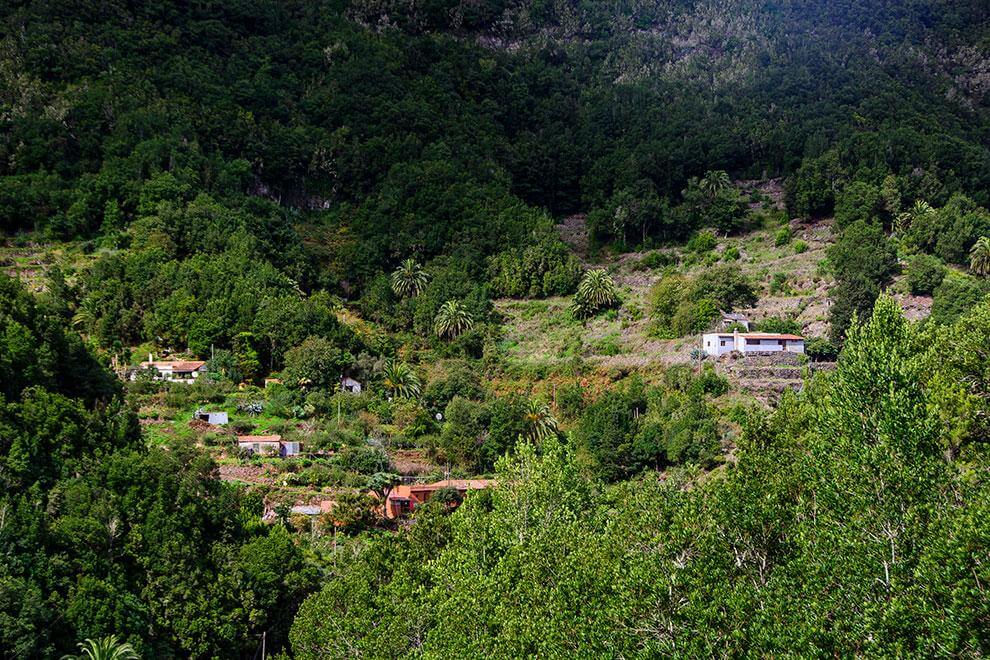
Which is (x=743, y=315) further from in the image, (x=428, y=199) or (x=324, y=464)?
(x=428, y=199)

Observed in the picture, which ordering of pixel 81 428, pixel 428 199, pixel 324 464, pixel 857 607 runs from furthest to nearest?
pixel 428 199
pixel 324 464
pixel 81 428
pixel 857 607

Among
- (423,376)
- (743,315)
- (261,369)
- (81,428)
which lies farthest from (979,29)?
(81,428)

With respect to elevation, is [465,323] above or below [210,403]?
above

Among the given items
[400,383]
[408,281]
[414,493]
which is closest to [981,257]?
[400,383]

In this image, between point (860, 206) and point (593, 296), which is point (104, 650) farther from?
point (860, 206)

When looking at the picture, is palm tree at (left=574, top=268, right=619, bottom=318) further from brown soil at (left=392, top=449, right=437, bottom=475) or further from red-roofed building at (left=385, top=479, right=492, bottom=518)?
red-roofed building at (left=385, top=479, right=492, bottom=518)
